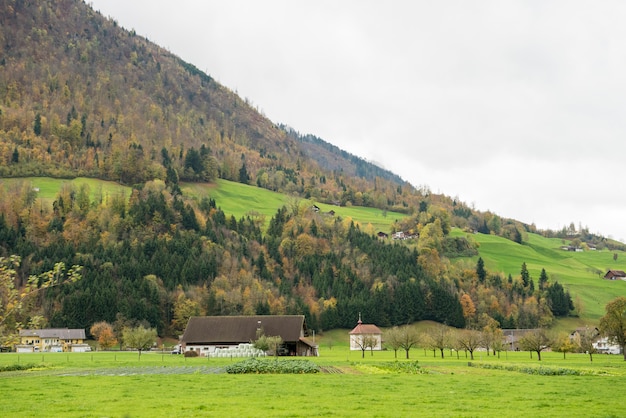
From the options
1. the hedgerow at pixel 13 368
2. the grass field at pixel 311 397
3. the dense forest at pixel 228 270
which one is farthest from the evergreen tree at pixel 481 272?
the hedgerow at pixel 13 368

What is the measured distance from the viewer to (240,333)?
105 m

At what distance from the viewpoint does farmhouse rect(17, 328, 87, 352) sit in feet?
393

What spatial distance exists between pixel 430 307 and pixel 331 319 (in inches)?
988

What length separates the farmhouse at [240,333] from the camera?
101000 mm

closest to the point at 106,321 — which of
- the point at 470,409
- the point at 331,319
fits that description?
the point at 331,319

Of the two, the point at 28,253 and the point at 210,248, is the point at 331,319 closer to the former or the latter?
the point at 210,248

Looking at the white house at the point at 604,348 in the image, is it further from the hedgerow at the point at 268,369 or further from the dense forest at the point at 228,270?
the hedgerow at the point at 268,369

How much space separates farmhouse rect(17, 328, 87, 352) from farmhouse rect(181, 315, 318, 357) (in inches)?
1046

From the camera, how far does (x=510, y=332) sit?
141000 mm

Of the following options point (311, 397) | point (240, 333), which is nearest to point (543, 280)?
point (240, 333)

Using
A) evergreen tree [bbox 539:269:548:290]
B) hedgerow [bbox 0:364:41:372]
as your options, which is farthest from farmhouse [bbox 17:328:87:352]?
evergreen tree [bbox 539:269:548:290]

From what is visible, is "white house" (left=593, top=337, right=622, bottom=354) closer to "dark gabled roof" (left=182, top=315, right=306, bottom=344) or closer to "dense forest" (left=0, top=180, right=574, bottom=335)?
"dense forest" (left=0, top=180, right=574, bottom=335)

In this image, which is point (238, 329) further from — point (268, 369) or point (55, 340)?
point (268, 369)

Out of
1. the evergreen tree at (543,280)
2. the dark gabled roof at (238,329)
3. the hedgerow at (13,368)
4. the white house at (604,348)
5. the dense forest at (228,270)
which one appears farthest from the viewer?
the evergreen tree at (543,280)
